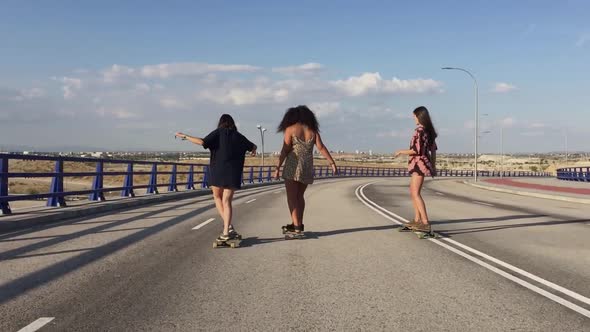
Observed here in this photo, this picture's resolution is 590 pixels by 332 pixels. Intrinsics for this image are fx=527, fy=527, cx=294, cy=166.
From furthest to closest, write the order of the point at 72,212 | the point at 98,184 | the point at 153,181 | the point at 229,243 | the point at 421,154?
1. the point at 153,181
2. the point at 98,184
3. the point at 72,212
4. the point at 421,154
5. the point at 229,243

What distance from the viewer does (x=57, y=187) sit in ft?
42.2

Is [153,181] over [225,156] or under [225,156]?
under

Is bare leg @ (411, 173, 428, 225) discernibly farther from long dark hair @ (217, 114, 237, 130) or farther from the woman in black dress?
long dark hair @ (217, 114, 237, 130)

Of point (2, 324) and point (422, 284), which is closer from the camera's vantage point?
point (2, 324)

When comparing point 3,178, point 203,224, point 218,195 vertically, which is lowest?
point 203,224

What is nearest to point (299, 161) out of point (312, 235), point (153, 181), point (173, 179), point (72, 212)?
point (312, 235)

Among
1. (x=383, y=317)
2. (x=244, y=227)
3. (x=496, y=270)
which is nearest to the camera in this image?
(x=383, y=317)

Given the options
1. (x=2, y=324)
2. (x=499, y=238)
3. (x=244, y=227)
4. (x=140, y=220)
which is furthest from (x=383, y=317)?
(x=140, y=220)

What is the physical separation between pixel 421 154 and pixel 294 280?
3.96 metres

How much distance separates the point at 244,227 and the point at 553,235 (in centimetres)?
571

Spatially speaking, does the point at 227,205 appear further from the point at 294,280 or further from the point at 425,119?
the point at 425,119

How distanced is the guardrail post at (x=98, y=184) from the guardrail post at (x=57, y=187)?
141 centimetres

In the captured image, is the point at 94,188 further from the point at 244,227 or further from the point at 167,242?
the point at 167,242

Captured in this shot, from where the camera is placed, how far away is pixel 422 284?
5547mm
